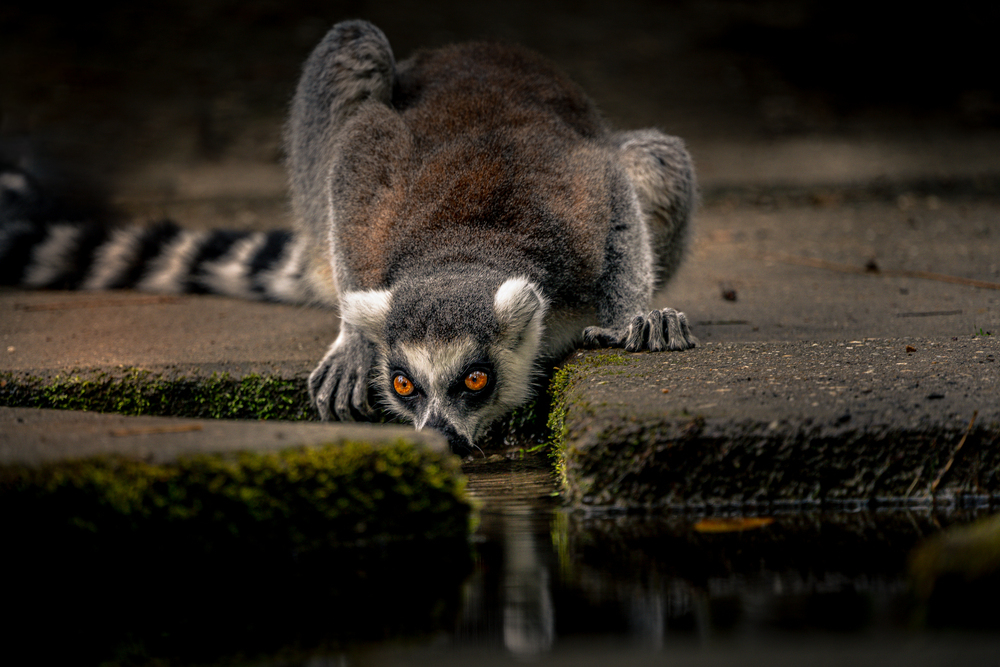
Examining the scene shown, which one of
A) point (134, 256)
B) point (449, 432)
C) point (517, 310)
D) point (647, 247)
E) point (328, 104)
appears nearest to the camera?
point (449, 432)

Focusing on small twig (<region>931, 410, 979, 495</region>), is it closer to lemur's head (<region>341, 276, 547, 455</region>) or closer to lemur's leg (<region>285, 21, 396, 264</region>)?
lemur's head (<region>341, 276, 547, 455</region>)

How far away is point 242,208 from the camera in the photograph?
8.59m

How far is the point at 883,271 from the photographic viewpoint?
5.66 meters

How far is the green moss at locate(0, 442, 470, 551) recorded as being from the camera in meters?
2.24

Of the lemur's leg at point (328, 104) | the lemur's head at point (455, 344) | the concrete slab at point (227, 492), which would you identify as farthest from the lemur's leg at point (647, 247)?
the concrete slab at point (227, 492)

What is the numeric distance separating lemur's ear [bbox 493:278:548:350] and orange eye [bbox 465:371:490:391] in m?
0.16

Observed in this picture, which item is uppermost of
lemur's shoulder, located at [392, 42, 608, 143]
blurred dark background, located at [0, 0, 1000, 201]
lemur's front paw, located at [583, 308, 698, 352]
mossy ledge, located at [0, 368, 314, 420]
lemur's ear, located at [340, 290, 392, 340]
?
blurred dark background, located at [0, 0, 1000, 201]

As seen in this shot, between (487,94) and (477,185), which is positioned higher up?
(487,94)

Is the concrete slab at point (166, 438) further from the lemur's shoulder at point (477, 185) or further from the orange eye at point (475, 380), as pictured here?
the lemur's shoulder at point (477, 185)

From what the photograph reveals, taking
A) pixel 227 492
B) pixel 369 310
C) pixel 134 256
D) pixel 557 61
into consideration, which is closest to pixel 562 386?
pixel 369 310

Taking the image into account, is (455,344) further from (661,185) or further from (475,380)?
(661,185)

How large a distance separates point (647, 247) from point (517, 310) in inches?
44.8

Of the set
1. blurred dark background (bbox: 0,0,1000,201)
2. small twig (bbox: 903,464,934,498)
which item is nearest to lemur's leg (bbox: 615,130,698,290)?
small twig (bbox: 903,464,934,498)

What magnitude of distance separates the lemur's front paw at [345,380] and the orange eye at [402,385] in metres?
0.33
